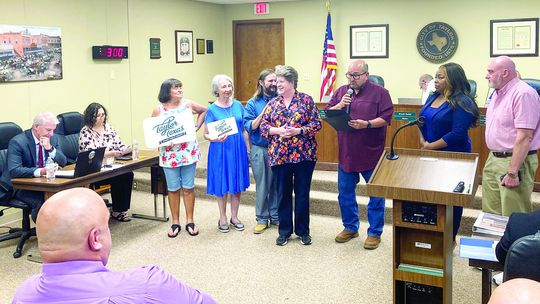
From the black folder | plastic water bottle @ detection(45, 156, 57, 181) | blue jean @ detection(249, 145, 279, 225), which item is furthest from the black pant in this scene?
the black folder

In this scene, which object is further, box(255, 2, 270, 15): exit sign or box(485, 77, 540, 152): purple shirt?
box(255, 2, 270, 15): exit sign

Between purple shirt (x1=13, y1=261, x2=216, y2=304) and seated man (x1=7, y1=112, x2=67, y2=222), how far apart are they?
10.0ft

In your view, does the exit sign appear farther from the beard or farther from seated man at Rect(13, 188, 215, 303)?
seated man at Rect(13, 188, 215, 303)

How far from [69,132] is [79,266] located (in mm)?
4451

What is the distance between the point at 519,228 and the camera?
211cm

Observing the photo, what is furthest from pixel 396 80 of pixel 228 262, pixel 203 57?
pixel 228 262

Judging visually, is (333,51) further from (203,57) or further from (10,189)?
(10,189)

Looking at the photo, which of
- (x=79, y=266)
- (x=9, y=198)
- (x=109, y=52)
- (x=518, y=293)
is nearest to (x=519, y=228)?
(x=518, y=293)

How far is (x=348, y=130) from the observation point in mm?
4129

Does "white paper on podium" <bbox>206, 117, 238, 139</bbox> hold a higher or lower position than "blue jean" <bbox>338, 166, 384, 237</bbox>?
higher

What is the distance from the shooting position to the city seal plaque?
25.2ft

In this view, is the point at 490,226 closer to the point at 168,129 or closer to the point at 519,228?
the point at 519,228

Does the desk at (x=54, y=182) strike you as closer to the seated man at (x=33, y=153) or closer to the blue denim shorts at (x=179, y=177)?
the seated man at (x=33, y=153)

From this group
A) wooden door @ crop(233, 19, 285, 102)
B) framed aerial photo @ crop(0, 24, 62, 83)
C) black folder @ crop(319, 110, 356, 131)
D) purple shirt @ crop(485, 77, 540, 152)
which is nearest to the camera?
purple shirt @ crop(485, 77, 540, 152)
